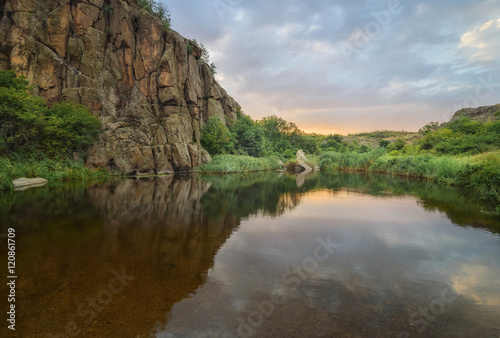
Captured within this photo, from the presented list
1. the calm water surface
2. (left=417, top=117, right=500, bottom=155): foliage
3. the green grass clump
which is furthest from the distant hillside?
the calm water surface

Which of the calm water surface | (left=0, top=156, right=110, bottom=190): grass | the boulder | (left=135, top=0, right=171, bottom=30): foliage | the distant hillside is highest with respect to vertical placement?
(left=135, top=0, right=171, bottom=30): foliage

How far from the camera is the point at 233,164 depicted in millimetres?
36688

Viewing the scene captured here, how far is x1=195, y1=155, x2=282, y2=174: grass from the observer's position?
113 feet

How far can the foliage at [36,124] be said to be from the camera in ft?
61.2

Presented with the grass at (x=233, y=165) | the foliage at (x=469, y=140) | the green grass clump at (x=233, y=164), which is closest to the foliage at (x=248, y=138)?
the green grass clump at (x=233, y=164)

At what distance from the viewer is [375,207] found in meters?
12.2

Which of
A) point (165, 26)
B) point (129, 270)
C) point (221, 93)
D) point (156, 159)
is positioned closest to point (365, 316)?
point (129, 270)

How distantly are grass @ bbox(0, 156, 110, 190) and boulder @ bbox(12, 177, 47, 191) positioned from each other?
0.36 meters

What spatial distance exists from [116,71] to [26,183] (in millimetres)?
21022

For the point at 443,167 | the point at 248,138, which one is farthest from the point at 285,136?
the point at 443,167

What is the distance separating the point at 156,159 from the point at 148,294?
28501 millimetres

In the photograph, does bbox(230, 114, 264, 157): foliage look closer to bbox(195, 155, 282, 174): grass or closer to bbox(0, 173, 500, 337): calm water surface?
bbox(195, 155, 282, 174): grass

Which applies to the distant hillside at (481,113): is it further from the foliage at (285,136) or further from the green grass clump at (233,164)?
the green grass clump at (233,164)

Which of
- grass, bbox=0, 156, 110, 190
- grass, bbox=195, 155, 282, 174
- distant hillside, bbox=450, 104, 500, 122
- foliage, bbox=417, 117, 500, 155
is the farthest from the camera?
distant hillside, bbox=450, 104, 500, 122
